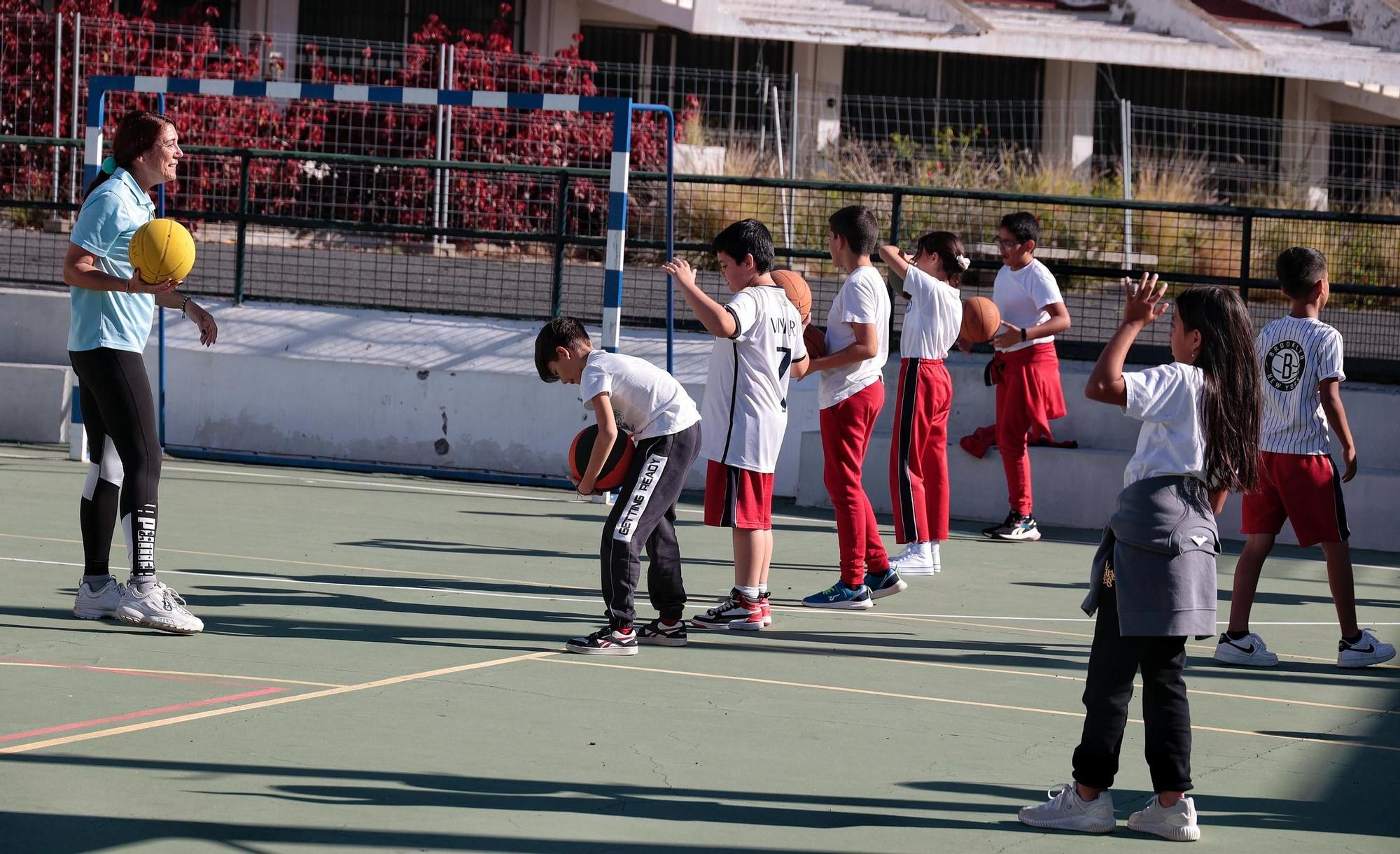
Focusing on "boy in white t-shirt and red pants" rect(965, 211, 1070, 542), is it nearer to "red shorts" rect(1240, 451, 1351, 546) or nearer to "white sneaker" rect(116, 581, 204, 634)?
"red shorts" rect(1240, 451, 1351, 546)

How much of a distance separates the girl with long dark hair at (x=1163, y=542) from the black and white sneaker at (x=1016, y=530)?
6.12 m

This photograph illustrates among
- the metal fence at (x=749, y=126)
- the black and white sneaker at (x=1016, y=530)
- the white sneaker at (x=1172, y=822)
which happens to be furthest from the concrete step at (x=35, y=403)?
the white sneaker at (x=1172, y=822)

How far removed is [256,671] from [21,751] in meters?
1.38

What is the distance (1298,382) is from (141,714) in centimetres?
490

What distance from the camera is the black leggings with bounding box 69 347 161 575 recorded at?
7.14m

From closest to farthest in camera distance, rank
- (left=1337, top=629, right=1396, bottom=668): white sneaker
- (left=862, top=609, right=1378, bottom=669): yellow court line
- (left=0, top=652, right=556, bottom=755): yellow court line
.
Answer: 1. (left=0, top=652, right=556, bottom=755): yellow court line
2. (left=1337, top=629, right=1396, bottom=668): white sneaker
3. (left=862, top=609, right=1378, bottom=669): yellow court line

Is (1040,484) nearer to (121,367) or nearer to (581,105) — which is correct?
(581,105)

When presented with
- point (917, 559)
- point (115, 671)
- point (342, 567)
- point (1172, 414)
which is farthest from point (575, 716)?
point (917, 559)

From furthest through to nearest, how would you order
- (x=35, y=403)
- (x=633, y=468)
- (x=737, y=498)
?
(x=35, y=403) < (x=737, y=498) < (x=633, y=468)

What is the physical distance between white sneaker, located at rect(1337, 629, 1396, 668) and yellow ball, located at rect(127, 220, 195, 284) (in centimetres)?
518

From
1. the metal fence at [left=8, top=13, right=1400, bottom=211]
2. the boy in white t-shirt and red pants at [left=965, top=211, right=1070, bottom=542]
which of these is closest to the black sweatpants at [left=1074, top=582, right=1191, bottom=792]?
the boy in white t-shirt and red pants at [left=965, top=211, right=1070, bottom=542]

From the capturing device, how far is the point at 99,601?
24.1ft

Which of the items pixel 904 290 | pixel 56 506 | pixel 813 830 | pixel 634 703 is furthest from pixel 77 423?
pixel 813 830

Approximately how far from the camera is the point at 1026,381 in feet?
36.9
